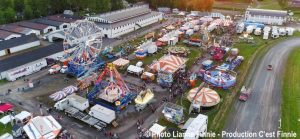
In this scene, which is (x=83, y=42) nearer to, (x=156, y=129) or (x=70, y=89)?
(x=70, y=89)

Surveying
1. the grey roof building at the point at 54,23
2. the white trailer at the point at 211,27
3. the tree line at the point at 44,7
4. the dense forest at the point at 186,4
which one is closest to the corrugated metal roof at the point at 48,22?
the grey roof building at the point at 54,23

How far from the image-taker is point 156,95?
1471 inches

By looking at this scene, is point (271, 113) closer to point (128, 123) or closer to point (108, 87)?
point (128, 123)

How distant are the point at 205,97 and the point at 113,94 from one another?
11.1m

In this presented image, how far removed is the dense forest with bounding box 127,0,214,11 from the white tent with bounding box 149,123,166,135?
57777mm

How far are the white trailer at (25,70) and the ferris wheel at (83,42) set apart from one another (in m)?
4.33

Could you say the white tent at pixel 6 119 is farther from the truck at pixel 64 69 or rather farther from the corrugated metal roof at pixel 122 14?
the corrugated metal roof at pixel 122 14

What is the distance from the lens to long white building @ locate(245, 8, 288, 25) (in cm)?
6931

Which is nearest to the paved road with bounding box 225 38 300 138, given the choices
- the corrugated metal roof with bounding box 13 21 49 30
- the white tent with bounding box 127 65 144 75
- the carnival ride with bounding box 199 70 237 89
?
the carnival ride with bounding box 199 70 237 89

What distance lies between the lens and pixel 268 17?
229 feet

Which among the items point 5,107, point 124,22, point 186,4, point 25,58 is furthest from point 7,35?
A: point 186,4

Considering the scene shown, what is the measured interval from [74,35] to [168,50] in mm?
16351

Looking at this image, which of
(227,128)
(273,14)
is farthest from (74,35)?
(273,14)

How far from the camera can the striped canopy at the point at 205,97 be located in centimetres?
3366
